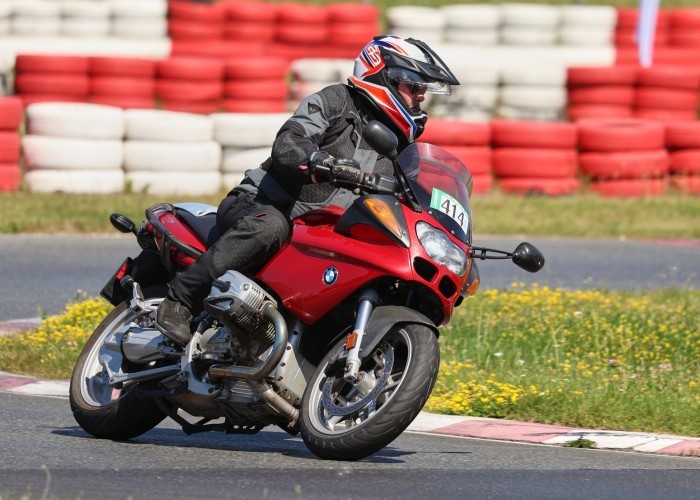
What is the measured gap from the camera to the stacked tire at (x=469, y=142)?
16.1 metres

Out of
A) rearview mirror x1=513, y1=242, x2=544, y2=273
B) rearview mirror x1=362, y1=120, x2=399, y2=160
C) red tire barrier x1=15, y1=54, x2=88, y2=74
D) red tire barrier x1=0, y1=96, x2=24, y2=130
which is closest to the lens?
rearview mirror x1=362, y1=120, x2=399, y2=160

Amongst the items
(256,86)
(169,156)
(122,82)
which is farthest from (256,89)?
(169,156)

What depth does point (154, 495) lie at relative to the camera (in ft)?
16.5

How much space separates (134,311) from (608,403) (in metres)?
2.45

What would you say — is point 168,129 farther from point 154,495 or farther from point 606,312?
point 154,495

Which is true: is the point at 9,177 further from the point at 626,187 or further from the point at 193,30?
the point at 193,30

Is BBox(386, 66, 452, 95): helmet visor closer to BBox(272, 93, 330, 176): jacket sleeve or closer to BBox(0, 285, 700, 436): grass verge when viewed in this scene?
BBox(272, 93, 330, 176): jacket sleeve

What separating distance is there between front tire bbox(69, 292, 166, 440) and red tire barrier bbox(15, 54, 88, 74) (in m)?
11.6

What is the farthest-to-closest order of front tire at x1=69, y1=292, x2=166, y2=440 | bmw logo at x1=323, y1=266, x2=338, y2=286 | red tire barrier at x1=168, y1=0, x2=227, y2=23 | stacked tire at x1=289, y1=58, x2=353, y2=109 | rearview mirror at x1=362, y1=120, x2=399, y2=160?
red tire barrier at x1=168, y1=0, x2=227, y2=23 → stacked tire at x1=289, y1=58, x2=353, y2=109 → front tire at x1=69, y1=292, x2=166, y2=440 → bmw logo at x1=323, y1=266, x2=338, y2=286 → rearview mirror at x1=362, y1=120, x2=399, y2=160

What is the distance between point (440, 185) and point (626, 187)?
38.2 ft

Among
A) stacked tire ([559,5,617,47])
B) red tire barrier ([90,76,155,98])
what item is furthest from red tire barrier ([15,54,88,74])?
stacked tire ([559,5,617,47])

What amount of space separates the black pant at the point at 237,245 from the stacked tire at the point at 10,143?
351 inches

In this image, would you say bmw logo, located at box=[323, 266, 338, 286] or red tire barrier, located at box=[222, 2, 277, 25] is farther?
red tire barrier, located at box=[222, 2, 277, 25]

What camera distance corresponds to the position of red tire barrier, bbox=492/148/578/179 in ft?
54.3
